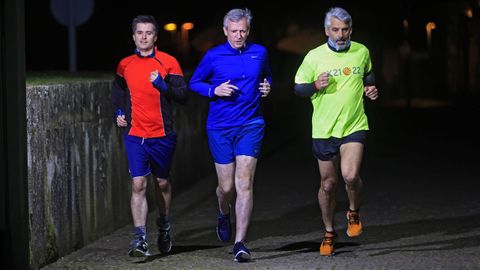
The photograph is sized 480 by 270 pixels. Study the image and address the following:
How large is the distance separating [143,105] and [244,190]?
986 mm

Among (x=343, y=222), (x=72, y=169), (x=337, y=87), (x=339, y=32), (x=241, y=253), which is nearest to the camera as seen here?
(x=241, y=253)

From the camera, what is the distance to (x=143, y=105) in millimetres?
9336

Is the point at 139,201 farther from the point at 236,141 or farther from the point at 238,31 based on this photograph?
the point at 238,31

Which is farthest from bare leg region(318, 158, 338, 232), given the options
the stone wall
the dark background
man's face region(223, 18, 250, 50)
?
the dark background

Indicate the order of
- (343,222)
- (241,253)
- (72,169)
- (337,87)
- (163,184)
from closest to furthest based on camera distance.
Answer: (241,253) < (337,87) < (163,184) < (72,169) < (343,222)

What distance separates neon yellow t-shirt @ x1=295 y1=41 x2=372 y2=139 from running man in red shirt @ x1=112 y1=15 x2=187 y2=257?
3.22 ft

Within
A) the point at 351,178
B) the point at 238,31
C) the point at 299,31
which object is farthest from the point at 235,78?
the point at 299,31

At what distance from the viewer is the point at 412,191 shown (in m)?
13.8

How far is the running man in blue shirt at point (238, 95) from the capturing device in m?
9.30

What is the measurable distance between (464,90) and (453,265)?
38879 millimetres

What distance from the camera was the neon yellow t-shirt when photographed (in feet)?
30.3

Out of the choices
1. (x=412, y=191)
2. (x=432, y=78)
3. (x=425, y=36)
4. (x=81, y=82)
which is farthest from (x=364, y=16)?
(x=81, y=82)

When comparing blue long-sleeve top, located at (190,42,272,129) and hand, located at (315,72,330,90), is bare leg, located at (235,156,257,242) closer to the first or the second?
blue long-sleeve top, located at (190,42,272,129)

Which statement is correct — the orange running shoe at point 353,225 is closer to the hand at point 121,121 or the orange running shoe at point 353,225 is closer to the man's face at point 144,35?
the hand at point 121,121
